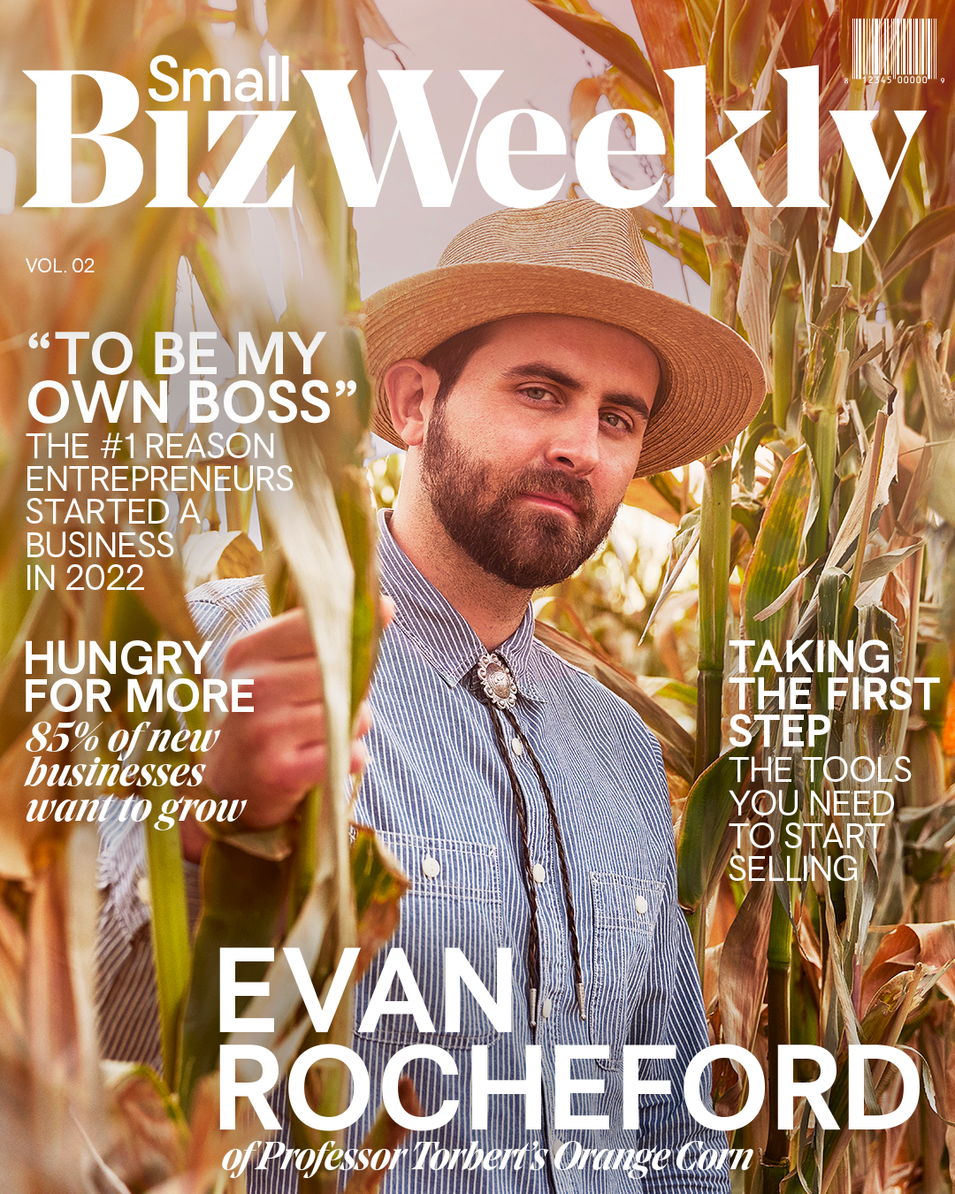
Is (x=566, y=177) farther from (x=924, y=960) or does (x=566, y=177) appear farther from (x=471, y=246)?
(x=924, y=960)

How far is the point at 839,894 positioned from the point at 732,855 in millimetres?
93

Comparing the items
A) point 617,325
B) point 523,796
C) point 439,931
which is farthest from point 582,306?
point 439,931

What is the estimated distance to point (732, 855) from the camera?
838mm

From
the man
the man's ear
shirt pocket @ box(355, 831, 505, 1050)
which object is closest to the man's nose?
the man

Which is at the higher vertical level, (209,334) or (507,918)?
(209,334)

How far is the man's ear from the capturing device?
0.81 meters

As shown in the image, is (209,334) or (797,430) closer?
(209,334)

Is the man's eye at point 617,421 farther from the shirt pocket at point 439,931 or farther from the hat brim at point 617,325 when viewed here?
the shirt pocket at point 439,931

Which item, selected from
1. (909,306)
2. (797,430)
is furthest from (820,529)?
(909,306)

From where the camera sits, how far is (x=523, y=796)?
2.59ft

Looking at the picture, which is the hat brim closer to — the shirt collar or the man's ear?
the man's ear

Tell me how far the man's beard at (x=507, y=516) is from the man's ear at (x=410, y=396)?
1 cm

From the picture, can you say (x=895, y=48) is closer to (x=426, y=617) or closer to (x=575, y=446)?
(x=575, y=446)

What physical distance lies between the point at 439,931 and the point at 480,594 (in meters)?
0.27
